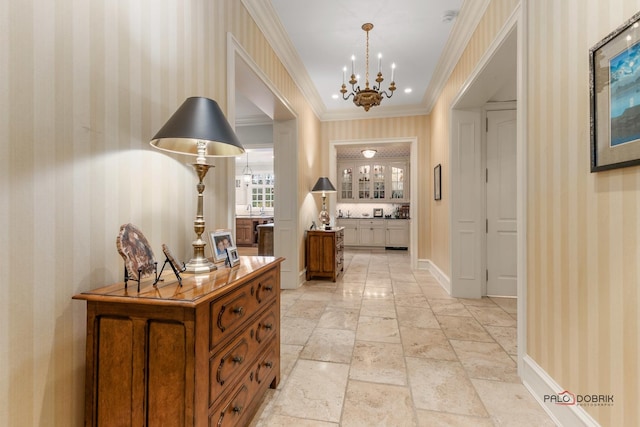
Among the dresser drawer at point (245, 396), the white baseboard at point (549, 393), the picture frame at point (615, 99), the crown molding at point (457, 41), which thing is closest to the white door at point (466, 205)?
the crown molding at point (457, 41)

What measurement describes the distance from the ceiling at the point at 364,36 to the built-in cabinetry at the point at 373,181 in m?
3.87

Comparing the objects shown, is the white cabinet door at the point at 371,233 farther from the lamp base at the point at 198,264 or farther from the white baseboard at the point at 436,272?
the lamp base at the point at 198,264

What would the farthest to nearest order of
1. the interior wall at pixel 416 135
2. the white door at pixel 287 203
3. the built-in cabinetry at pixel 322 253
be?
the interior wall at pixel 416 135 < the built-in cabinetry at pixel 322 253 < the white door at pixel 287 203

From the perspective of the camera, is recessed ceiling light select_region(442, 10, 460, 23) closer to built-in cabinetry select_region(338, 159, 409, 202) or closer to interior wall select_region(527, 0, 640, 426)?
interior wall select_region(527, 0, 640, 426)

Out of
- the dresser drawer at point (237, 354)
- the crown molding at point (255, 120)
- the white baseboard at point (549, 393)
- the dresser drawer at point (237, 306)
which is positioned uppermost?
the crown molding at point (255, 120)

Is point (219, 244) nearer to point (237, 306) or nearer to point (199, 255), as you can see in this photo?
point (199, 255)

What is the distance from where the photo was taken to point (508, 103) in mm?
3775

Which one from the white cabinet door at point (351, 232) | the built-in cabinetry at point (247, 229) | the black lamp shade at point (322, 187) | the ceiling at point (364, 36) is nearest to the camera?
the ceiling at point (364, 36)

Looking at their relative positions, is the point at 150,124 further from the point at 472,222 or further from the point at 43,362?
the point at 472,222

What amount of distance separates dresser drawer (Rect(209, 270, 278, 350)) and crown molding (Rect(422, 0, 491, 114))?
10.2 feet

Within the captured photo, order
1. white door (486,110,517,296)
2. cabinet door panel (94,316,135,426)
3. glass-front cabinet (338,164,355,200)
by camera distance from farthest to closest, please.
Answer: glass-front cabinet (338,164,355,200), white door (486,110,517,296), cabinet door panel (94,316,135,426)

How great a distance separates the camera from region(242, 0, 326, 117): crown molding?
274cm

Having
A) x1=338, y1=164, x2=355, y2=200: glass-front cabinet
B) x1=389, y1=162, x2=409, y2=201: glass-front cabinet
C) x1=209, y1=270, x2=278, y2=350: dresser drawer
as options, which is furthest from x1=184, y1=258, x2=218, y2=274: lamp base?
x1=389, y1=162, x2=409, y2=201: glass-front cabinet

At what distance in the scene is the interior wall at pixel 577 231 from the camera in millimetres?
1195
